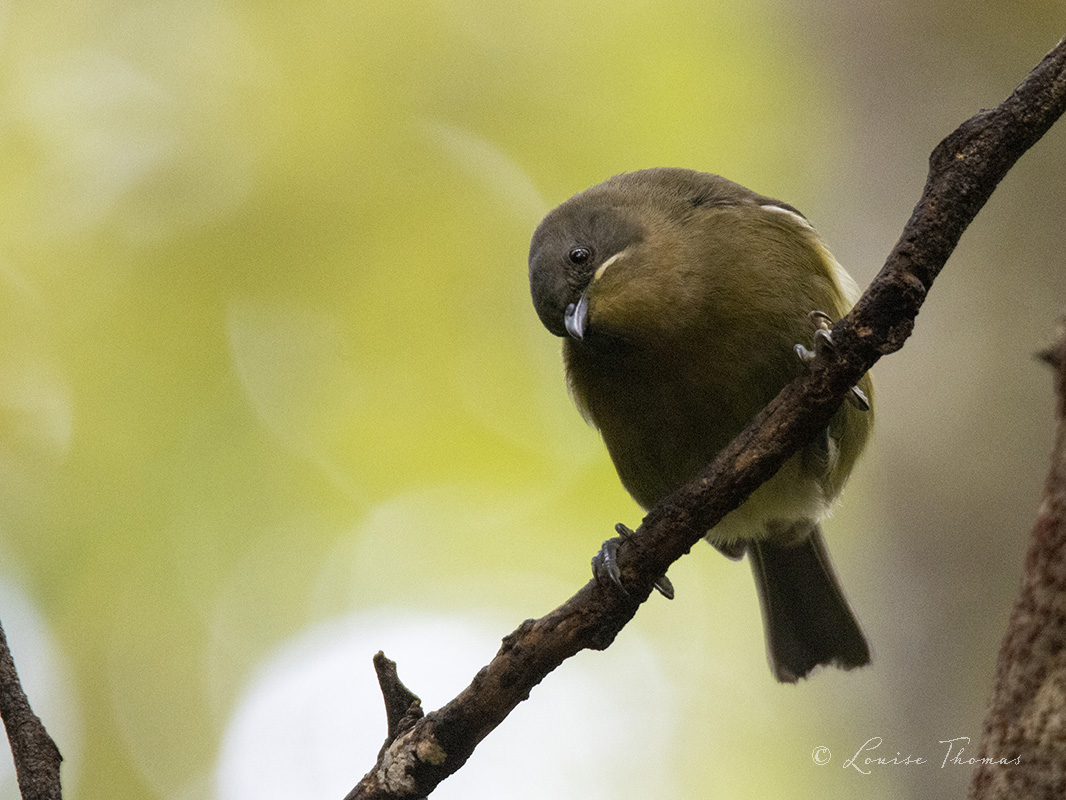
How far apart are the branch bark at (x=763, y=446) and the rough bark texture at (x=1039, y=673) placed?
0.71 m

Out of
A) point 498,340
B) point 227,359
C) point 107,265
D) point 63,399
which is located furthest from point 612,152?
point 63,399

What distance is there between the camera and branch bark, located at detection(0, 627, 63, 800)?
2725 millimetres

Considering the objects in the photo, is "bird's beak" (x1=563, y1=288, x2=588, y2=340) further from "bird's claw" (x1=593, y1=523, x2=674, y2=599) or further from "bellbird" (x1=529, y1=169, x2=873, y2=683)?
"bird's claw" (x1=593, y1=523, x2=674, y2=599)

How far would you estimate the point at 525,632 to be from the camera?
306 centimetres

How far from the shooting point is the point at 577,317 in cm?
377

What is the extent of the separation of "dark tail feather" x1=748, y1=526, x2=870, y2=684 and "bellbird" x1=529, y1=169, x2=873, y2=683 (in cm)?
40

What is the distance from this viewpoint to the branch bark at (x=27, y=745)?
2725 millimetres

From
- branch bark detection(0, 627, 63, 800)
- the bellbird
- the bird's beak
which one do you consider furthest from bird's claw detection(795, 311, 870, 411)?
branch bark detection(0, 627, 63, 800)

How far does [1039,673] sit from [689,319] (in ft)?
6.60

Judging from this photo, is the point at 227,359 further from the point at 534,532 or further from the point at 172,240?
the point at 534,532

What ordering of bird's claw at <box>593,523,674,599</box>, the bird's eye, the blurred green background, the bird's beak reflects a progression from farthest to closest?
the blurred green background, the bird's eye, the bird's beak, bird's claw at <box>593,523,674,599</box>

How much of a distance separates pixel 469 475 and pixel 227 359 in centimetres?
186

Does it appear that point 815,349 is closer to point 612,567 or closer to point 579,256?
point 612,567

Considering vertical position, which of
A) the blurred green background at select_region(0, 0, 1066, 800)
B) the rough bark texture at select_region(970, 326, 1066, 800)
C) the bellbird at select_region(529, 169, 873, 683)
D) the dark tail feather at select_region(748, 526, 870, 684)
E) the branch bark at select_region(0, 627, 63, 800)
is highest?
the blurred green background at select_region(0, 0, 1066, 800)
